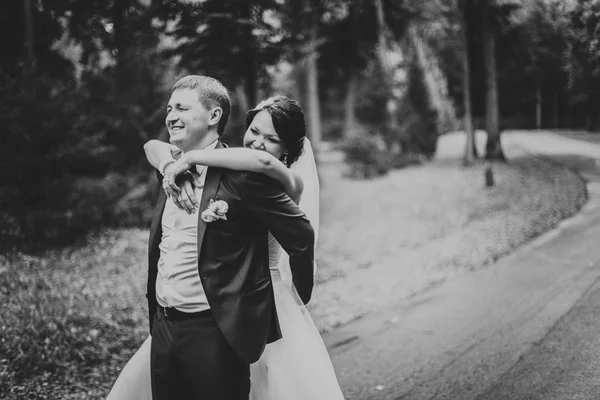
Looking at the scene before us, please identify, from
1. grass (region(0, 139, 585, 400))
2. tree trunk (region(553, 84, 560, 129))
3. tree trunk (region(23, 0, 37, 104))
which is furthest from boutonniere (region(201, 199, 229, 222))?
tree trunk (region(553, 84, 560, 129))

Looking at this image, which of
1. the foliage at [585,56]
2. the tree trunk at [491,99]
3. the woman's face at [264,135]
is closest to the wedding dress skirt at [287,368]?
the woman's face at [264,135]

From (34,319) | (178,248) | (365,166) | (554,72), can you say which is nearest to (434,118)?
(365,166)

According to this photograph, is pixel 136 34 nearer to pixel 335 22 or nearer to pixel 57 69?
pixel 57 69

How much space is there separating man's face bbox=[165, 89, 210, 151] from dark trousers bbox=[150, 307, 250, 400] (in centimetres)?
79

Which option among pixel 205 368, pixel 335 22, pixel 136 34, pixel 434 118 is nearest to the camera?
Result: pixel 205 368

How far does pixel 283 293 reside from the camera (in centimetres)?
251

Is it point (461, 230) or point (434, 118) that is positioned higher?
point (434, 118)

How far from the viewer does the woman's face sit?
2330 mm

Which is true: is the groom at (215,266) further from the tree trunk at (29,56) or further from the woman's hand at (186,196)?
the tree trunk at (29,56)

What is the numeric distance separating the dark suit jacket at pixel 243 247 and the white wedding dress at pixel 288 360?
0.77 feet

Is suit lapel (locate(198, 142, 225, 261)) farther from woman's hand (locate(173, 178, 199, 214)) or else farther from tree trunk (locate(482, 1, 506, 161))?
tree trunk (locate(482, 1, 506, 161))

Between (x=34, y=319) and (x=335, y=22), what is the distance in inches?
681

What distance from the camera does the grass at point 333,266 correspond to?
4574 mm

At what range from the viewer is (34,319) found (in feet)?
16.8
